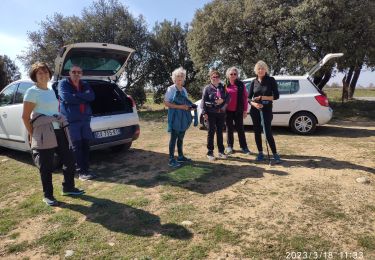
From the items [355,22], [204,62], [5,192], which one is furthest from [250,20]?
[5,192]

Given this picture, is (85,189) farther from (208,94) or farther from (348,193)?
(348,193)

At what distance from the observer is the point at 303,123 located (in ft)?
30.0

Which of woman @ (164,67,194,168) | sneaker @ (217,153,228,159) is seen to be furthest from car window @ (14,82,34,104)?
sneaker @ (217,153,228,159)

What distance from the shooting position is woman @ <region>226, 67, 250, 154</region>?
22.7 feet

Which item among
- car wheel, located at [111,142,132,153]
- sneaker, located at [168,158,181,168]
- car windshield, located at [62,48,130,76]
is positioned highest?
car windshield, located at [62,48,130,76]

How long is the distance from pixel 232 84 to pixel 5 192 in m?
4.54

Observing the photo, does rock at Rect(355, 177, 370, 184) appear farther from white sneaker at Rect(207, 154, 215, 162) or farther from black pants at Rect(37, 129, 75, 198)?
black pants at Rect(37, 129, 75, 198)

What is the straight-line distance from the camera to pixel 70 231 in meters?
3.83

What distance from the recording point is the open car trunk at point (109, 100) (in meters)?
6.91

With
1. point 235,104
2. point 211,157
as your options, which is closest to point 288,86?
point 235,104

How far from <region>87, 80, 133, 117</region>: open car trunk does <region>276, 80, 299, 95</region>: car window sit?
178 inches

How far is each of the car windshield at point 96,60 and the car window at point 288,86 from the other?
459cm

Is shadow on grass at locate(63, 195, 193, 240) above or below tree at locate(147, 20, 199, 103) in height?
below

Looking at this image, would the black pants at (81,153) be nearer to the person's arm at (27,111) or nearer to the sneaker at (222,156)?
the person's arm at (27,111)
